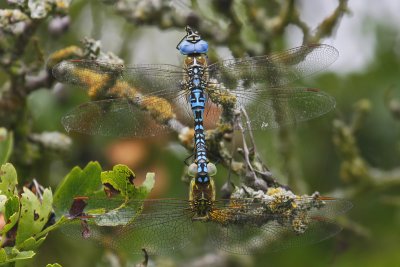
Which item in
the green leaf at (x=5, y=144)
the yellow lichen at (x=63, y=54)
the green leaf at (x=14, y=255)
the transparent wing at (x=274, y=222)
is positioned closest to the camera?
the green leaf at (x=14, y=255)

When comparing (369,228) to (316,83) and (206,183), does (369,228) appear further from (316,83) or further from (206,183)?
(206,183)

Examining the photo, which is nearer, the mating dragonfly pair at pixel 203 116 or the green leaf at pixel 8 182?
the green leaf at pixel 8 182

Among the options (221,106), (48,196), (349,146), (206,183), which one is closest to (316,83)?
(349,146)

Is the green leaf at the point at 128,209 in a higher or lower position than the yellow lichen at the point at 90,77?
lower

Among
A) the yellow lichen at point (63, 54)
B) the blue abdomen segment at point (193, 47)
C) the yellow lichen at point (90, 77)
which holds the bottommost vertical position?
the yellow lichen at point (90, 77)

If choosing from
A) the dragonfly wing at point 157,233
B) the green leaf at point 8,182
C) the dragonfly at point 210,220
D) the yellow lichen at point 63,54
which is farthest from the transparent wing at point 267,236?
the yellow lichen at point 63,54

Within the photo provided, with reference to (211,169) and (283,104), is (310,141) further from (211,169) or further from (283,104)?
(211,169)

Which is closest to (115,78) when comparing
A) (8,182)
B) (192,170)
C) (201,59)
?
(201,59)

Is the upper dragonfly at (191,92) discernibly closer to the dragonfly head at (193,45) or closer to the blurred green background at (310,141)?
the dragonfly head at (193,45)
